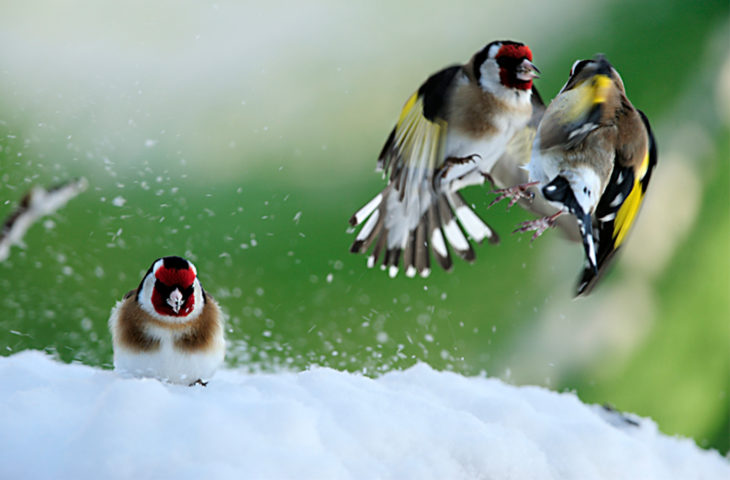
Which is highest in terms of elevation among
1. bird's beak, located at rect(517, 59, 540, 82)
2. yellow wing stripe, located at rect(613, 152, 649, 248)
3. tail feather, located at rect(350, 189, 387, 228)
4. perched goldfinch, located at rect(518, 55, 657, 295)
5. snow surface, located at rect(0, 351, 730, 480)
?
bird's beak, located at rect(517, 59, 540, 82)

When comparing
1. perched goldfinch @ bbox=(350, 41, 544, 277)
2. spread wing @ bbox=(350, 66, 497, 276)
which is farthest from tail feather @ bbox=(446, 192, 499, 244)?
perched goldfinch @ bbox=(350, 41, 544, 277)

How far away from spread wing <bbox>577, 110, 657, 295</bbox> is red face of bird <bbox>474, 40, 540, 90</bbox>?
0.51ft

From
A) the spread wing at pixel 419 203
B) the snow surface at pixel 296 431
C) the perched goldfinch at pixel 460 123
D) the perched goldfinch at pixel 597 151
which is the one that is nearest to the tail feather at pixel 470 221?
the spread wing at pixel 419 203

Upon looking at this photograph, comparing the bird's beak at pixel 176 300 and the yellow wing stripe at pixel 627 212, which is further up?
the yellow wing stripe at pixel 627 212

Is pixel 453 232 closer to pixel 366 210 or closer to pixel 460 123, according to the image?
pixel 366 210

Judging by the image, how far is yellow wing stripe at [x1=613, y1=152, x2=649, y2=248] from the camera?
0.69 meters

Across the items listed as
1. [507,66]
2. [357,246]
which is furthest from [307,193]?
[507,66]

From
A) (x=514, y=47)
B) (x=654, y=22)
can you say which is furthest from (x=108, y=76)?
(x=654, y=22)

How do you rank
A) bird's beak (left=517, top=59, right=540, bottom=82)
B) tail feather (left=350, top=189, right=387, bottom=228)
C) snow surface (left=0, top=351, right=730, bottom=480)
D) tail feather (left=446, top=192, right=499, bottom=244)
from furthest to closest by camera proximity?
1. tail feather (left=446, top=192, right=499, bottom=244)
2. tail feather (left=350, top=189, right=387, bottom=228)
3. bird's beak (left=517, top=59, right=540, bottom=82)
4. snow surface (left=0, top=351, right=730, bottom=480)

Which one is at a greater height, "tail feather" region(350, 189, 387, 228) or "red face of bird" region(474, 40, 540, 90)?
"red face of bird" region(474, 40, 540, 90)

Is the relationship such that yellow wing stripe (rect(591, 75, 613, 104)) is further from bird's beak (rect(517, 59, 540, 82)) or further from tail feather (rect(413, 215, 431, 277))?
tail feather (rect(413, 215, 431, 277))

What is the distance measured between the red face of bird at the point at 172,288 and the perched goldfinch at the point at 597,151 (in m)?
0.39

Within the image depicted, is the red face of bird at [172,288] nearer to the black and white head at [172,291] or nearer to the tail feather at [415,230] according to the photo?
the black and white head at [172,291]

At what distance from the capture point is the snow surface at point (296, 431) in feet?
2.10
